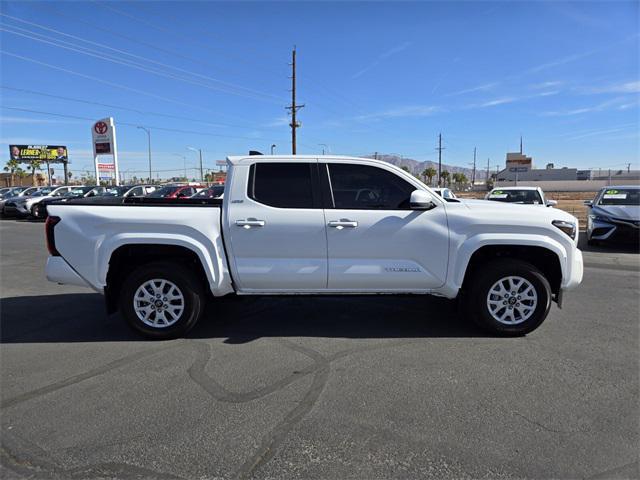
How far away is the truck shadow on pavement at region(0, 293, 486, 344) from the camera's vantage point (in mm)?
4785

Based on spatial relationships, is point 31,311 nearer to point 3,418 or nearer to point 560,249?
point 3,418

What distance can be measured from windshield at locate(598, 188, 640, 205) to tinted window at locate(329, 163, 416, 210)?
953 cm

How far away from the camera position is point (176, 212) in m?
4.50

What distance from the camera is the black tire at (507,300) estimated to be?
4.55m

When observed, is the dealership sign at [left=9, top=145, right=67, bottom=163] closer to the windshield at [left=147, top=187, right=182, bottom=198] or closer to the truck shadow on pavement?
the windshield at [left=147, top=187, right=182, bottom=198]

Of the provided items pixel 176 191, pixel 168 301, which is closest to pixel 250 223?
pixel 168 301

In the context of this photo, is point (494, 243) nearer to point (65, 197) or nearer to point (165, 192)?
point (165, 192)

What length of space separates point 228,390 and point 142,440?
2.60 ft

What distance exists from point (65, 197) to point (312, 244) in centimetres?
2082

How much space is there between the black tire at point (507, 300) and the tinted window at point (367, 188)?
1146 millimetres

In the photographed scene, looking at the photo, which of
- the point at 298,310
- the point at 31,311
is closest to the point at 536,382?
the point at 298,310

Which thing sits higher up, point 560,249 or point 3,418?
point 560,249

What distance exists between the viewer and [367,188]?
465 cm

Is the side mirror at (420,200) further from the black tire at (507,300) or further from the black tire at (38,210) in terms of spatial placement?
the black tire at (38,210)
